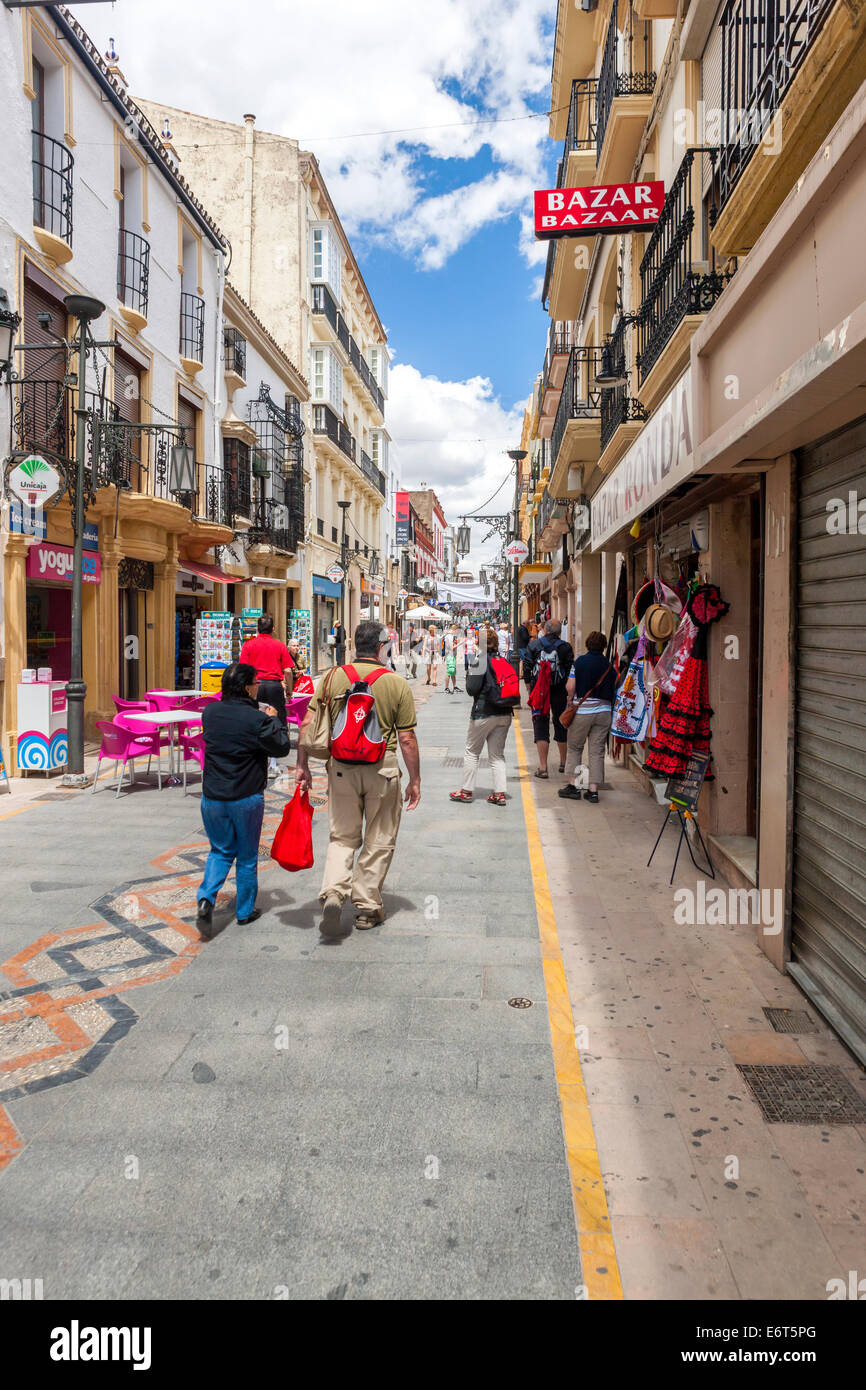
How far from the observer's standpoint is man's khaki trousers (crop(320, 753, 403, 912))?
16.5ft

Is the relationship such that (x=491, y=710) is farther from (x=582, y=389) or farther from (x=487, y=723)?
(x=582, y=389)

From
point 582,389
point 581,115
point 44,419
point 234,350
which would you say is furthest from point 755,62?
point 234,350

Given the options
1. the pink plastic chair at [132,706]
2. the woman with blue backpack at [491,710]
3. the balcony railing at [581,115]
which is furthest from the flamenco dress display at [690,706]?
the balcony railing at [581,115]

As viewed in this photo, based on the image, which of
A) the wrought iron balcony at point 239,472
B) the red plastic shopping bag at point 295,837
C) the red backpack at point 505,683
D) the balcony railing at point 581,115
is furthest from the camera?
the wrought iron balcony at point 239,472

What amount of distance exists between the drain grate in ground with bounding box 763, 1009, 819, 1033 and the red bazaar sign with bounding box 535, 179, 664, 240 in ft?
26.4

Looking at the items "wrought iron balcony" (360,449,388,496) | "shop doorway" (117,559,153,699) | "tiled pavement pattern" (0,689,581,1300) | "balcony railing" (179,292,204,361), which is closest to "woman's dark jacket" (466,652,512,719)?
"tiled pavement pattern" (0,689,581,1300)

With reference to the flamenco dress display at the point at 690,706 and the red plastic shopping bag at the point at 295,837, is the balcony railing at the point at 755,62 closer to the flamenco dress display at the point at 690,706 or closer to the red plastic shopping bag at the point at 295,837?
the flamenco dress display at the point at 690,706

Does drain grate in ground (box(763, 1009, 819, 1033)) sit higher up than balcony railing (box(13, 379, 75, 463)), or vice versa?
balcony railing (box(13, 379, 75, 463))

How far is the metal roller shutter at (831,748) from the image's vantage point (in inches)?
146

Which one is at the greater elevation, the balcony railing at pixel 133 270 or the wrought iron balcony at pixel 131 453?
the balcony railing at pixel 133 270

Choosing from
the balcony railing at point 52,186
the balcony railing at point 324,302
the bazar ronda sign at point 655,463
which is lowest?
the bazar ronda sign at point 655,463

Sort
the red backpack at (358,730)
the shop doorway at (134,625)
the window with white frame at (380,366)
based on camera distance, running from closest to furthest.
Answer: the red backpack at (358,730) → the shop doorway at (134,625) → the window with white frame at (380,366)

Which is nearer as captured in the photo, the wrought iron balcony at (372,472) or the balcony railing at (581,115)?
the balcony railing at (581,115)

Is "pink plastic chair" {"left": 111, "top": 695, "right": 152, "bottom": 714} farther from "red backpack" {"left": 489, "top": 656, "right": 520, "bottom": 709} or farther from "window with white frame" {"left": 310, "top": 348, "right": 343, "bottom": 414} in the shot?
"window with white frame" {"left": 310, "top": 348, "right": 343, "bottom": 414}
